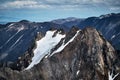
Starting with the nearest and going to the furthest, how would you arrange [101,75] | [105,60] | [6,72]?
[6,72] < [101,75] < [105,60]

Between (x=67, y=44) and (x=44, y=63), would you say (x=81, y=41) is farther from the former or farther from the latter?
(x=44, y=63)

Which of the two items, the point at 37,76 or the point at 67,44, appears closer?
the point at 37,76

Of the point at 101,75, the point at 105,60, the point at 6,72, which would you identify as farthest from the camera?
the point at 105,60

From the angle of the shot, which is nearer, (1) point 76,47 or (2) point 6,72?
(2) point 6,72

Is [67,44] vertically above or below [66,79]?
above

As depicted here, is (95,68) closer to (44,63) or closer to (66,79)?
(66,79)

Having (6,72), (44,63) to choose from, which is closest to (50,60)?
(44,63)

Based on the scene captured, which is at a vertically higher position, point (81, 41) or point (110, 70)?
point (81, 41)

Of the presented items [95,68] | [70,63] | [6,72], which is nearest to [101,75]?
[95,68]
